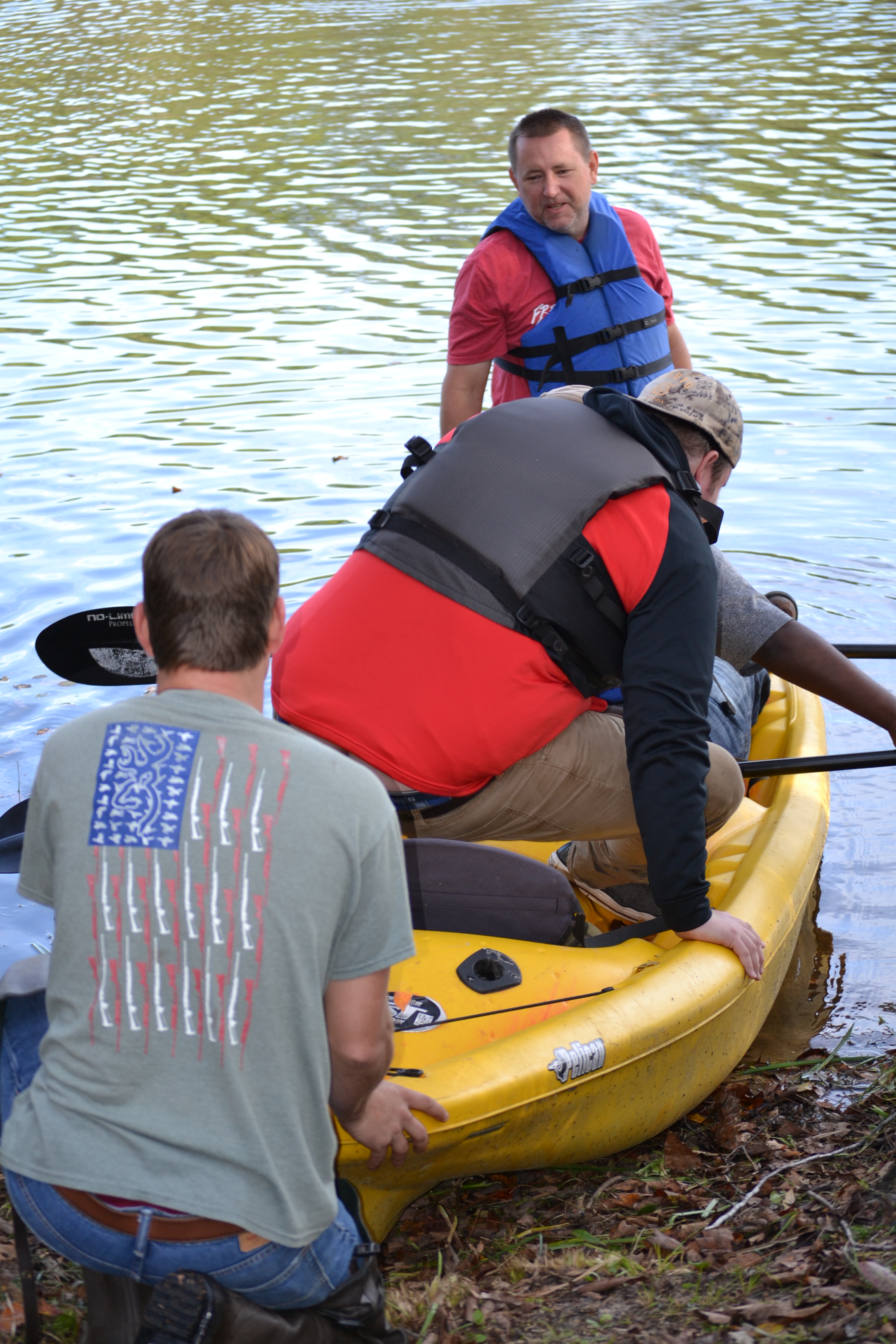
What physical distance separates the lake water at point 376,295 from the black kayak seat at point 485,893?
1.14 m

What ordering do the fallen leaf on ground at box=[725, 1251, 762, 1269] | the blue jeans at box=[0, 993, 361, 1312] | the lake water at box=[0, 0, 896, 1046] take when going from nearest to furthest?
the blue jeans at box=[0, 993, 361, 1312] → the fallen leaf on ground at box=[725, 1251, 762, 1269] → the lake water at box=[0, 0, 896, 1046]

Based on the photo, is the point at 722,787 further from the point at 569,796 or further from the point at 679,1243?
the point at 679,1243

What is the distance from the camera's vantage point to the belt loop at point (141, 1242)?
6.07 feet

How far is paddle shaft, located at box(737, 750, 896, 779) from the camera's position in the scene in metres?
3.90


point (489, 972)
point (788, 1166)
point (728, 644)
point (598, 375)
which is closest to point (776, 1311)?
point (788, 1166)

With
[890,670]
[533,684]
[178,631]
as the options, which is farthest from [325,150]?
[178,631]

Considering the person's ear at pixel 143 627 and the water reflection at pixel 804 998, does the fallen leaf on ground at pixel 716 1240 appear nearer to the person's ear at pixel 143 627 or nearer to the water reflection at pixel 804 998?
the water reflection at pixel 804 998

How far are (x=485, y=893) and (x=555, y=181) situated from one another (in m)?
2.78

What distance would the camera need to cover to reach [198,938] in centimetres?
177

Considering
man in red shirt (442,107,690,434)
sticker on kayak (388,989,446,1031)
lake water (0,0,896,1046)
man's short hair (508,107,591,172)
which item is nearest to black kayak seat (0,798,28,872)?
lake water (0,0,896,1046)

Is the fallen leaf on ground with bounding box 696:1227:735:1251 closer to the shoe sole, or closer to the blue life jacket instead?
the shoe sole

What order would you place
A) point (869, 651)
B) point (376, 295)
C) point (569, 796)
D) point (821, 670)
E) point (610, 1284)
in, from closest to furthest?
point (610, 1284)
point (569, 796)
point (821, 670)
point (869, 651)
point (376, 295)

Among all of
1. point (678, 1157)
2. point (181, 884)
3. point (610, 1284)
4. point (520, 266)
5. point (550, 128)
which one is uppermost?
point (550, 128)

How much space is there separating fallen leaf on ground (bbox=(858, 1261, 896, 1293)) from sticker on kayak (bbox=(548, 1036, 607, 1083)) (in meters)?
0.72
